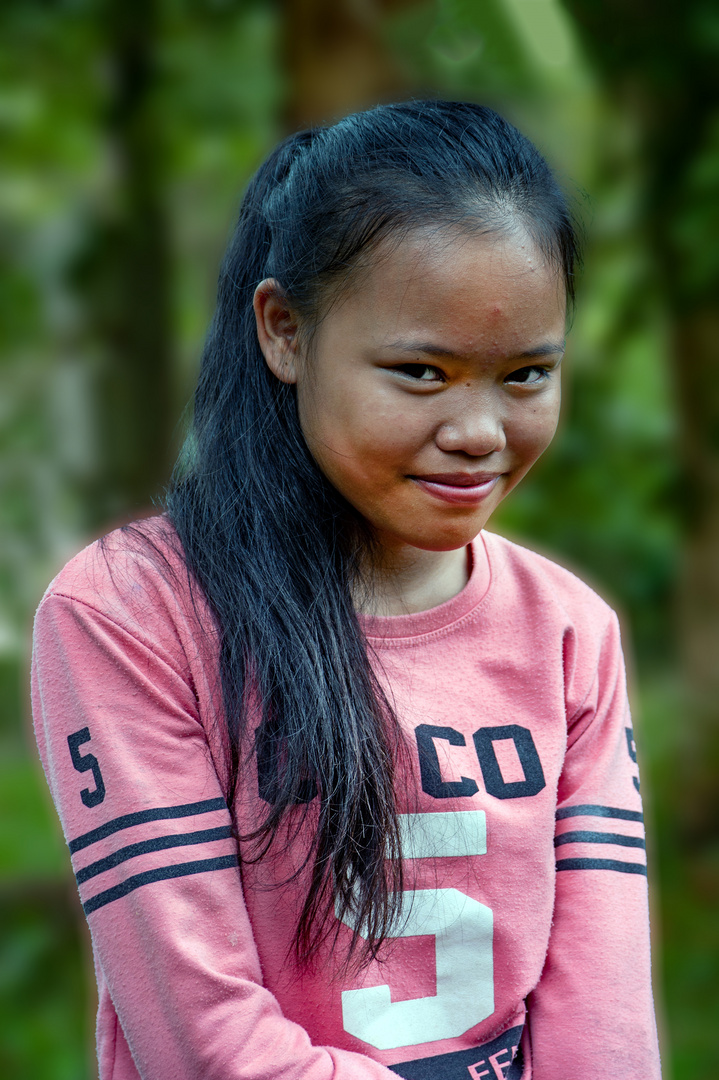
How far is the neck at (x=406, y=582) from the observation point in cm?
136

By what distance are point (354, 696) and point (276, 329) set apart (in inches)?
17.6

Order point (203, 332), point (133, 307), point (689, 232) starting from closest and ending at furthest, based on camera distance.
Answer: point (689, 232) < point (203, 332) < point (133, 307)

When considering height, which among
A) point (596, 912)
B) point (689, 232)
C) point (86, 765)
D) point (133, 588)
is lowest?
point (596, 912)

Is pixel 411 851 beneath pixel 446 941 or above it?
above

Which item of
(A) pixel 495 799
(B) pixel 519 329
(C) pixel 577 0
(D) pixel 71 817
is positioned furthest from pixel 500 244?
(C) pixel 577 0

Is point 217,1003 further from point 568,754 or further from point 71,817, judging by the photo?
point 568,754

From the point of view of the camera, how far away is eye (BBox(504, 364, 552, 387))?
124 centimetres

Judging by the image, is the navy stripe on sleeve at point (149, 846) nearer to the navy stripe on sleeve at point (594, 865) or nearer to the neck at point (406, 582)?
the neck at point (406, 582)

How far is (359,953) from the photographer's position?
4.04 feet

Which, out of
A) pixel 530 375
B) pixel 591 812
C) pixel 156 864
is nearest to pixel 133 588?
pixel 156 864

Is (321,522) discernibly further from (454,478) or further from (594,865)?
(594,865)

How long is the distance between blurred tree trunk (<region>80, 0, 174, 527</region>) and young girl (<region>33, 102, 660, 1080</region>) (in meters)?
2.48

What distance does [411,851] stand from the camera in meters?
1.27

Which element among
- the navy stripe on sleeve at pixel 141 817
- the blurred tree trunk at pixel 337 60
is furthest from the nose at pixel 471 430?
the blurred tree trunk at pixel 337 60
